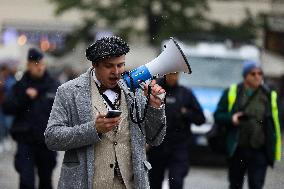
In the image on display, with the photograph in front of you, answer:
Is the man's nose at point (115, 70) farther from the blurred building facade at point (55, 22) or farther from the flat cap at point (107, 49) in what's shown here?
the blurred building facade at point (55, 22)

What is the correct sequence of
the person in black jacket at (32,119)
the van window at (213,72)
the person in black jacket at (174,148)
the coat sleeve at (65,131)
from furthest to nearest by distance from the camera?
1. the van window at (213,72)
2. the person in black jacket at (174,148)
3. the person in black jacket at (32,119)
4. the coat sleeve at (65,131)

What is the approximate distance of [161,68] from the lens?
15.6 feet

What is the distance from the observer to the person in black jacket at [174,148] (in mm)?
8539

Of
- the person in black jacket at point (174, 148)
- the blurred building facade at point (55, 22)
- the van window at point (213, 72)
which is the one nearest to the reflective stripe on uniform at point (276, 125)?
the person in black jacket at point (174, 148)

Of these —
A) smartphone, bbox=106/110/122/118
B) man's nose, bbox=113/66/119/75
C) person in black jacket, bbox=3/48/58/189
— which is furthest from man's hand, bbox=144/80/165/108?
person in black jacket, bbox=3/48/58/189

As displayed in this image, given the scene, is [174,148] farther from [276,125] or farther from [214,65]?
[214,65]

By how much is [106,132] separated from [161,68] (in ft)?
1.57

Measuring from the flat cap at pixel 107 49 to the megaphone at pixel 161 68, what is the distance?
14 cm

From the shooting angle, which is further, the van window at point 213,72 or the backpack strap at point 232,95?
the van window at point 213,72

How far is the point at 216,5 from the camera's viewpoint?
3581 centimetres

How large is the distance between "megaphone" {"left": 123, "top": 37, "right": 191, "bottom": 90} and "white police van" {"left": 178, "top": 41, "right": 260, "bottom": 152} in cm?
1010

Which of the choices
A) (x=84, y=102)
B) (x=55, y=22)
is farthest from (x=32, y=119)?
(x=55, y=22)

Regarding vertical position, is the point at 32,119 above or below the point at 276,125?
above

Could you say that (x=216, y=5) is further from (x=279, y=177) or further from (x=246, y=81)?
(x=246, y=81)
